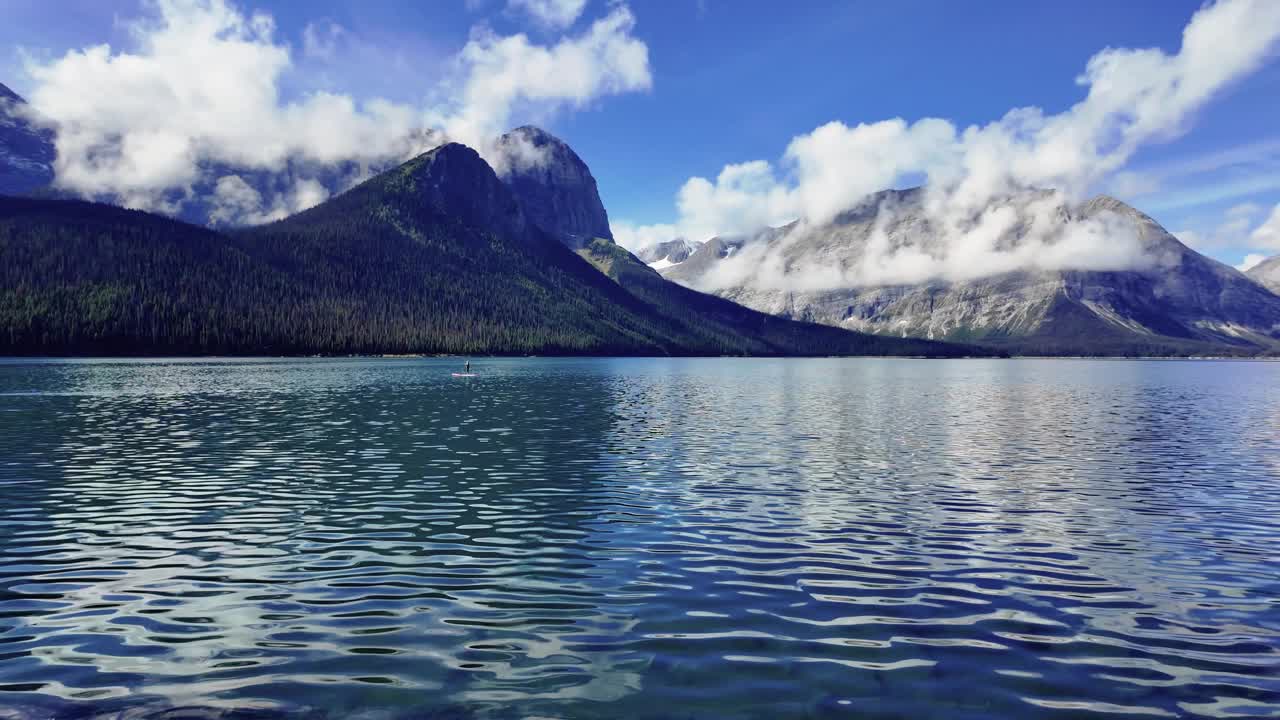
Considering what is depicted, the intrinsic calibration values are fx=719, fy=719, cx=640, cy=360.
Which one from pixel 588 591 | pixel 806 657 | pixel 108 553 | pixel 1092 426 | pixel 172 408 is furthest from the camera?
pixel 172 408

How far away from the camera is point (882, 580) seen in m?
21.0

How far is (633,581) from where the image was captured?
68.2 feet

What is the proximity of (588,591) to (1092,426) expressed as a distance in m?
65.2

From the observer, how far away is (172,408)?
75562mm

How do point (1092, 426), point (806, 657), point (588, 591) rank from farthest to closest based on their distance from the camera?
point (1092, 426), point (588, 591), point (806, 657)

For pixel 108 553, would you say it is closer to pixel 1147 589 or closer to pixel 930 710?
pixel 930 710

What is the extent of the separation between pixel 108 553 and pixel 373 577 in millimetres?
10011

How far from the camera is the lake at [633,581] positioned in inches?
536

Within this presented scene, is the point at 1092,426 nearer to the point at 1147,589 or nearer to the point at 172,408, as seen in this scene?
the point at 1147,589

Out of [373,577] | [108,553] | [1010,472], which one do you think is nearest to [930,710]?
[373,577]

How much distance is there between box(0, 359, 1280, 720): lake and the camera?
13617 millimetres

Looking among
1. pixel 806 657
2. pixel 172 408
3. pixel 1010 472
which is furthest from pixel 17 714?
pixel 172 408

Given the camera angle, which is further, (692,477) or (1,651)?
(692,477)

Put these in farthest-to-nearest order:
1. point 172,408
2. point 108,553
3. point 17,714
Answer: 1. point 172,408
2. point 108,553
3. point 17,714
